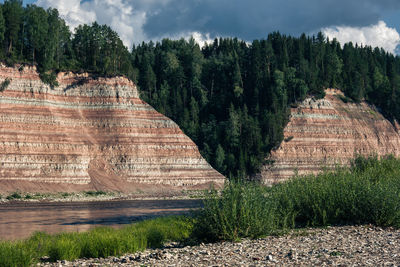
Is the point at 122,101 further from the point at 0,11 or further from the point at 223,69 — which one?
the point at 223,69

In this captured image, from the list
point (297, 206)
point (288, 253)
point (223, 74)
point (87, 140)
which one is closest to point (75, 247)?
point (288, 253)

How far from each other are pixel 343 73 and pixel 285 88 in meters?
23.9

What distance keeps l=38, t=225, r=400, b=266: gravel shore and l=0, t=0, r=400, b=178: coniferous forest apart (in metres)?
76.5

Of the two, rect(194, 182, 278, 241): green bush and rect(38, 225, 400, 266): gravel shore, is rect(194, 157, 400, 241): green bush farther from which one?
rect(38, 225, 400, 266): gravel shore

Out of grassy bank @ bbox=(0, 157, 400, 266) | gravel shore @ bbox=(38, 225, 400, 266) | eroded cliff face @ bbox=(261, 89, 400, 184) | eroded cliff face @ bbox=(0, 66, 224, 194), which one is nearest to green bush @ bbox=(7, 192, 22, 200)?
eroded cliff face @ bbox=(0, 66, 224, 194)

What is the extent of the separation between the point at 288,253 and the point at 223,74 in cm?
12674

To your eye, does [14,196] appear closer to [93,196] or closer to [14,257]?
[93,196]

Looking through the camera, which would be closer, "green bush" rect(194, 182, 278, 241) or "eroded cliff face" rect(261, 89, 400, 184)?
"green bush" rect(194, 182, 278, 241)

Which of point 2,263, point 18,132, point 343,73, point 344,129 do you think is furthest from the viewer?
point 343,73

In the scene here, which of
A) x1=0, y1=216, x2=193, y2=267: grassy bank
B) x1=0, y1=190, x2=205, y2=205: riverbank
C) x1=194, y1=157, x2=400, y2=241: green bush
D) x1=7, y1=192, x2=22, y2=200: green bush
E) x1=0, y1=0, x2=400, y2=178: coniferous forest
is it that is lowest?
x1=0, y1=190, x2=205, y2=205: riverbank

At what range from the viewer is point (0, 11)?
98000mm

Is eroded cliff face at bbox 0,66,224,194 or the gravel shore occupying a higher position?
eroded cliff face at bbox 0,66,224,194

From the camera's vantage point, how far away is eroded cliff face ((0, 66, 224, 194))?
83.4m

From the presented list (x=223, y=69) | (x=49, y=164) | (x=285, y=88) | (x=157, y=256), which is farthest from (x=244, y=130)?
(x=157, y=256)
